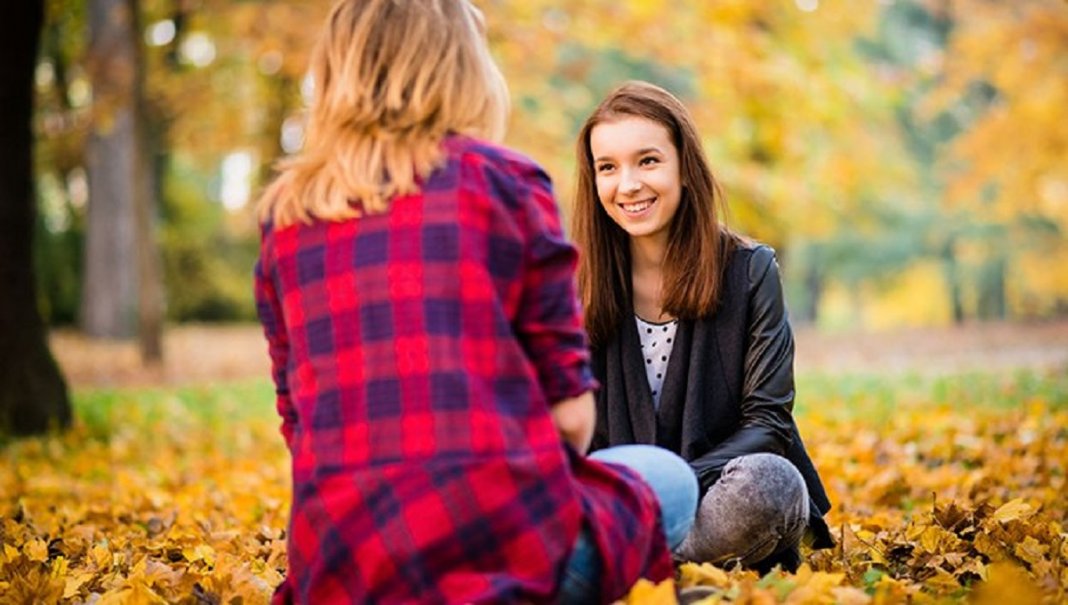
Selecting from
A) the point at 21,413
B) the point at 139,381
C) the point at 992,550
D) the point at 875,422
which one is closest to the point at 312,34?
the point at 139,381

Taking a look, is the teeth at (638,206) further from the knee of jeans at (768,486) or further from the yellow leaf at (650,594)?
the yellow leaf at (650,594)

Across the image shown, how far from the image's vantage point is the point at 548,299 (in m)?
2.21

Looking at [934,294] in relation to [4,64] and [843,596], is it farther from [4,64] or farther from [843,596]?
[843,596]

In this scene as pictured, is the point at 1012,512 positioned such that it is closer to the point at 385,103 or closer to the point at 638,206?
the point at 638,206

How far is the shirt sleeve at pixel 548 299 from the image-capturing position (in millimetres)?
2197

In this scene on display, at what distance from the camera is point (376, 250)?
2186 mm

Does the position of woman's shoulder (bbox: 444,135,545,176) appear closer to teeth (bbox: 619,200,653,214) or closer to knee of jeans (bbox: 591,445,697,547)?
knee of jeans (bbox: 591,445,697,547)

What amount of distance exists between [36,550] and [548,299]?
219cm

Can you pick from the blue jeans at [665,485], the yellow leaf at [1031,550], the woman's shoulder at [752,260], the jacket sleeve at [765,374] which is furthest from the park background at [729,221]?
the woman's shoulder at [752,260]

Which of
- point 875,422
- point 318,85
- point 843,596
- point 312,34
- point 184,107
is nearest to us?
point 318,85

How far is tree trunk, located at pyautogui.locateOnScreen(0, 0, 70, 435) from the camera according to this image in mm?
7883

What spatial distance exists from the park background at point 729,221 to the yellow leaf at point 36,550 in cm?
1

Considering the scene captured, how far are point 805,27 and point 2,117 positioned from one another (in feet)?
40.5

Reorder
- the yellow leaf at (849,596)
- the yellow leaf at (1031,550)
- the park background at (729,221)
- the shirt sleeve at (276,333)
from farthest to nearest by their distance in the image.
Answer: the park background at (729,221), the yellow leaf at (1031,550), the yellow leaf at (849,596), the shirt sleeve at (276,333)
